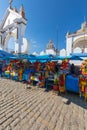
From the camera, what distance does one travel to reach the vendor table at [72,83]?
6.91 m

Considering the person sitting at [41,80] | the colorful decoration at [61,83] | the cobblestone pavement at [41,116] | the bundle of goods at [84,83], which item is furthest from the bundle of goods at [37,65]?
the cobblestone pavement at [41,116]

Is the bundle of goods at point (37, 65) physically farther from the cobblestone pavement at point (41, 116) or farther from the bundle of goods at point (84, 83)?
the cobblestone pavement at point (41, 116)

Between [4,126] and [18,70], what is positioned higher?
[18,70]

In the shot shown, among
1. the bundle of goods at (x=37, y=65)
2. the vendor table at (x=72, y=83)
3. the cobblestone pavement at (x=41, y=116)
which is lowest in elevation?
the cobblestone pavement at (x=41, y=116)

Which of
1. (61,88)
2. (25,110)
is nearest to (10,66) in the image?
(61,88)

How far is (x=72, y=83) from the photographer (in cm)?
708

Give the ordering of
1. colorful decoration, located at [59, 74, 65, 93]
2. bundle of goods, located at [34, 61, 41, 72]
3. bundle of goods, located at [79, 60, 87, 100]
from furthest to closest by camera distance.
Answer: bundle of goods, located at [34, 61, 41, 72]
colorful decoration, located at [59, 74, 65, 93]
bundle of goods, located at [79, 60, 87, 100]

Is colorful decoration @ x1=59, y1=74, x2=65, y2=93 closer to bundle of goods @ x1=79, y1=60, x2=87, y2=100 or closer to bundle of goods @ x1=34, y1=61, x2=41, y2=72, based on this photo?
bundle of goods @ x1=79, y1=60, x2=87, y2=100

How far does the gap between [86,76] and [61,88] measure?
1.65 metres

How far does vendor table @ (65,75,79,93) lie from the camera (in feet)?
22.7

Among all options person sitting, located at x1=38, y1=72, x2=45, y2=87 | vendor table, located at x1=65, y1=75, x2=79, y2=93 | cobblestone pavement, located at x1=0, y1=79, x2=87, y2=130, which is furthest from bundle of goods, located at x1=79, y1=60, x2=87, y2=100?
person sitting, located at x1=38, y1=72, x2=45, y2=87

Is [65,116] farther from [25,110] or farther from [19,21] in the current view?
[19,21]

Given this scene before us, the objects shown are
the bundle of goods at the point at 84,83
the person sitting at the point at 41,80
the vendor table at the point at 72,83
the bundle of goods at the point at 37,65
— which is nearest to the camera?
the bundle of goods at the point at 84,83

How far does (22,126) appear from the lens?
3.40 meters
